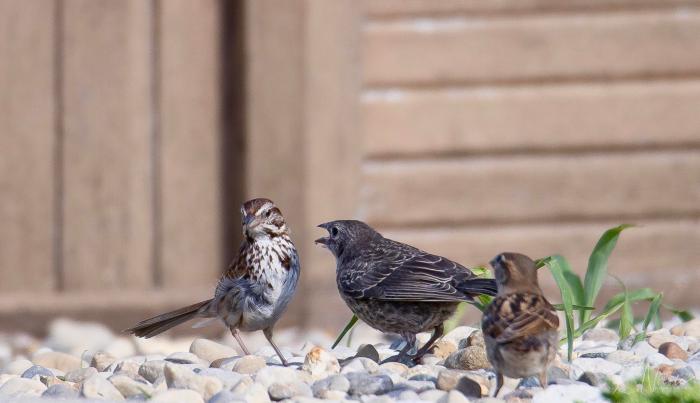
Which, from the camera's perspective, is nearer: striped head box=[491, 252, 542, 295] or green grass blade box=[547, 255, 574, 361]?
striped head box=[491, 252, 542, 295]

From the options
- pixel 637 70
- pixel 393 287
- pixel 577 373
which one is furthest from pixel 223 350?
pixel 637 70

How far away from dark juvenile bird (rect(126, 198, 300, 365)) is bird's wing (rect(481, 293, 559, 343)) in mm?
1003

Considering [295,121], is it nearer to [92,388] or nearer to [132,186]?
[132,186]

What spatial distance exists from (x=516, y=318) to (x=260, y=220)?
3.98 ft

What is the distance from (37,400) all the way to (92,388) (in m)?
0.35

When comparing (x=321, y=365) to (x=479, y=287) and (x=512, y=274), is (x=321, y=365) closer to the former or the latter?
(x=479, y=287)

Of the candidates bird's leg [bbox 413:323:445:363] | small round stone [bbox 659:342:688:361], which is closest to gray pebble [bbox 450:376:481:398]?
bird's leg [bbox 413:323:445:363]

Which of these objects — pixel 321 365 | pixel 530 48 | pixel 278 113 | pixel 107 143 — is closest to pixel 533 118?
pixel 530 48

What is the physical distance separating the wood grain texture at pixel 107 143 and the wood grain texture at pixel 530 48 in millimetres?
1353

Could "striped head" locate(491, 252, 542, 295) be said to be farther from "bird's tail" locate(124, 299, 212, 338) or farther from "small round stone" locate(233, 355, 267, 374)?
"bird's tail" locate(124, 299, 212, 338)

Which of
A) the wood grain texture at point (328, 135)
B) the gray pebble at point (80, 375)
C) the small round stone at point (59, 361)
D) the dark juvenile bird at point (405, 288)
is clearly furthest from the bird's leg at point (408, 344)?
the wood grain texture at point (328, 135)

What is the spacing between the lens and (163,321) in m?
4.62

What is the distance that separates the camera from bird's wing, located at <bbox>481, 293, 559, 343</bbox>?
3.59 metres

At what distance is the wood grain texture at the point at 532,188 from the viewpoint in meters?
7.68
